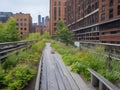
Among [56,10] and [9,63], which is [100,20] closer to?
[9,63]

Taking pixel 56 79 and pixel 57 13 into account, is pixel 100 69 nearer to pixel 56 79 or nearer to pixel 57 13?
pixel 56 79

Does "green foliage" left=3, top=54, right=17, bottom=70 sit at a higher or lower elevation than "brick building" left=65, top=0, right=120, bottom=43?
lower

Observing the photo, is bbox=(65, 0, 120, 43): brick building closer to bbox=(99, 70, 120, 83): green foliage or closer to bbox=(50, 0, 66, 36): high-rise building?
bbox=(99, 70, 120, 83): green foliage

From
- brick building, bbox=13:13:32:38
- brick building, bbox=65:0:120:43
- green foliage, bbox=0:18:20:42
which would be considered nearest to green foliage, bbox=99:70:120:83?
brick building, bbox=65:0:120:43

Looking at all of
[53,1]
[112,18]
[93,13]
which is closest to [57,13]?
[53,1]

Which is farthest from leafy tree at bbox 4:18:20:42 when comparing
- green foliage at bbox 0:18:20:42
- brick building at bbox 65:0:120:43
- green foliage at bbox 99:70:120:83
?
green foliage at bbox 99:70:120:83

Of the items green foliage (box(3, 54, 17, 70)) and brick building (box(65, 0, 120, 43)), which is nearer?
green foliage (box(3, 54, 17, 70))

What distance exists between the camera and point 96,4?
63.5 metres

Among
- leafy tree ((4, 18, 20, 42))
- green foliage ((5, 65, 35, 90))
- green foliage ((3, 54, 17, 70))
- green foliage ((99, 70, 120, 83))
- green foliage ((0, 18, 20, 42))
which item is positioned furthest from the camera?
leafy tree ((4, 18, 20, 42))

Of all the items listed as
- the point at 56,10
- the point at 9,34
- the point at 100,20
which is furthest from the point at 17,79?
the point at 56,10

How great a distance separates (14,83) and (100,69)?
306 cm

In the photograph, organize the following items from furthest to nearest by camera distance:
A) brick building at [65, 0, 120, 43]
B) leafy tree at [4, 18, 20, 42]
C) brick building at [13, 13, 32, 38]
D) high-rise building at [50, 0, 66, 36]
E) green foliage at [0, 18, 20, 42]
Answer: high-rise building at [50, 0, 66, 36] → brick building at [13, 13, 32, 38] → leafy tree at [4, 18, 20, 42] → green foliage at [0, 18, 20, 42] → brick building at [65, 0, 120, 43]

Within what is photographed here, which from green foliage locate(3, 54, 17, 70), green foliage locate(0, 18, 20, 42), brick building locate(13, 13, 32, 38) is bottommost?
green foliage locate(3, 54, 17, 70)

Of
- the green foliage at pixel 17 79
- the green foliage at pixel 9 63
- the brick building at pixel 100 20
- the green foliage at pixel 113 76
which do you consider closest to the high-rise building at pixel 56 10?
the brick building at pixel 100 20
